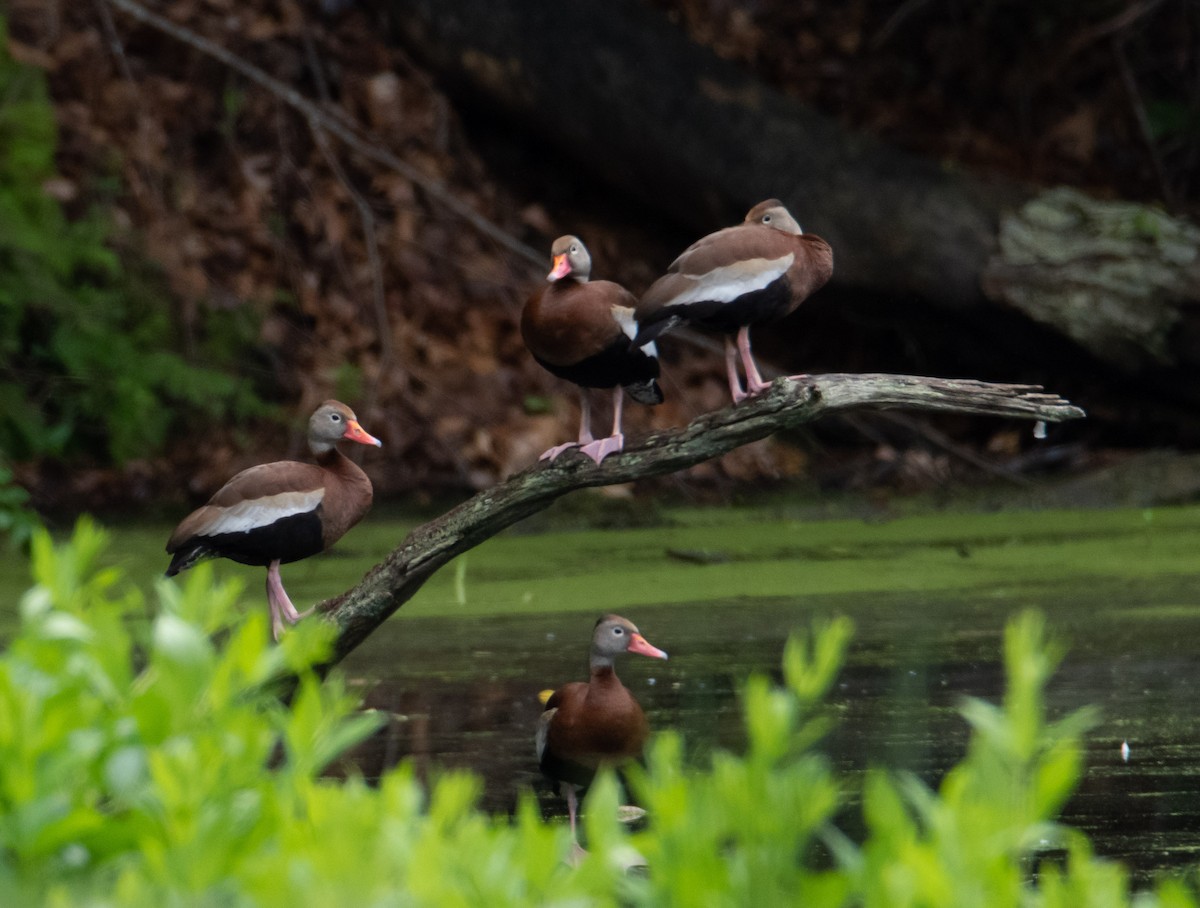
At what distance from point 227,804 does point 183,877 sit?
148 millimetres

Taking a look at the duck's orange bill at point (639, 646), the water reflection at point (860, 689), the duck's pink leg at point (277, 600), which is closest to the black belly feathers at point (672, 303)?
the duck's orange bill at point (639, 646)

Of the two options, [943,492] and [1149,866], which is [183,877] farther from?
[943,492]

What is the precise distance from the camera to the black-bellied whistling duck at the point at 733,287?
407cm

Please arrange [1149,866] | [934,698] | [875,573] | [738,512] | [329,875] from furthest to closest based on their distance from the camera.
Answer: [738,512] → [875,573] → [934,698] → [1149,866] → [329,875]

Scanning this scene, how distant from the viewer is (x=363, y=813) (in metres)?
1.65

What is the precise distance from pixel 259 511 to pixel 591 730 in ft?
3.30

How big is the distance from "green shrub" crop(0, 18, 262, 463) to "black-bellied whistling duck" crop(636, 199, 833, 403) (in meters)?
4.60

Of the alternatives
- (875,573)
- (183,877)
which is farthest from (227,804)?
(875,573)

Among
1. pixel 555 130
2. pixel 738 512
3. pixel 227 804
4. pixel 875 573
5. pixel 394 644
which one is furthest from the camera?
pixel 555 130

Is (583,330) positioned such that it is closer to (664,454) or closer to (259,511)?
(664,454)

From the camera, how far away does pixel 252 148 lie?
32.1 feet

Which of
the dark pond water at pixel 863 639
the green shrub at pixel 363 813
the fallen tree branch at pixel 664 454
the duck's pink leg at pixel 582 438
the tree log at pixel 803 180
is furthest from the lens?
the tree log at pixel 803 180

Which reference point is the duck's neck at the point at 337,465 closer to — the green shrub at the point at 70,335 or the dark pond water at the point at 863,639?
the dark pond water at the point at 863,639

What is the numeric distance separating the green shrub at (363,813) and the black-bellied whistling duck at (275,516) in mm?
2266
